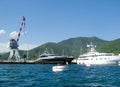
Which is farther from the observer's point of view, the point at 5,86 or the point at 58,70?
the point at 58,70

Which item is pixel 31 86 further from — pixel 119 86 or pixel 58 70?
pixel 58 70

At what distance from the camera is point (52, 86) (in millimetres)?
52219

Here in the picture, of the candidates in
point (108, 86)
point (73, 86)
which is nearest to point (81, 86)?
point (73, 86)

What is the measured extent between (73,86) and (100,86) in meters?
5.31

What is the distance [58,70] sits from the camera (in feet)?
353

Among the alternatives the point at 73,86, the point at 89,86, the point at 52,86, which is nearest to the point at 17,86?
the point at 52,86

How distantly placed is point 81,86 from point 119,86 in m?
7.36

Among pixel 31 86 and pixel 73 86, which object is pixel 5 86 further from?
pixel 73 86

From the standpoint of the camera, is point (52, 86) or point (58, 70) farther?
point (58, 70)

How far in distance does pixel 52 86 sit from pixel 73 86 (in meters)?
4.16

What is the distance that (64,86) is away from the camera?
52.1m

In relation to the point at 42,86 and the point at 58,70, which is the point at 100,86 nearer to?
the point at 42,86

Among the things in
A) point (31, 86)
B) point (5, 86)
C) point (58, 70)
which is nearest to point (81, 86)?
point (31, 86)

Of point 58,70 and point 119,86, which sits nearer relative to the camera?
point 119,86
